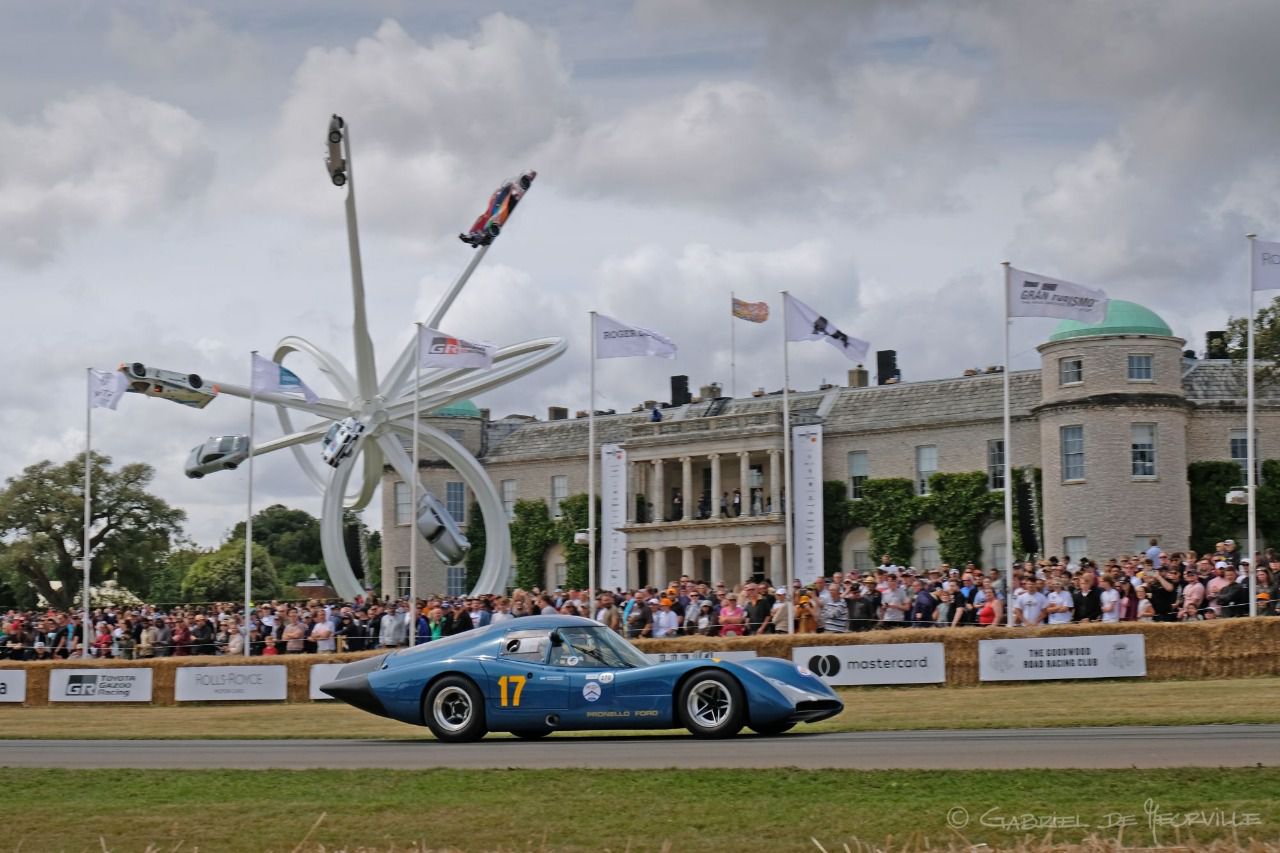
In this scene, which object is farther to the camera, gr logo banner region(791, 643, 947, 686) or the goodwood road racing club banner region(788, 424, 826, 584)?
the goodwood road racing club banner region(788, 424, 826, 584)

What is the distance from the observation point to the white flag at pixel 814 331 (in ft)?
131

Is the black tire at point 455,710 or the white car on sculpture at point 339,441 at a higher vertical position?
the white car on sculpture at point 339,441

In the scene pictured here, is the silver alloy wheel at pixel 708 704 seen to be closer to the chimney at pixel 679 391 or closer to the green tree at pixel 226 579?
the chimney at pixel 679 391

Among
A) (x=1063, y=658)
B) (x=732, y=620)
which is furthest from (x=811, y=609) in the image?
(x=1063, y=658)

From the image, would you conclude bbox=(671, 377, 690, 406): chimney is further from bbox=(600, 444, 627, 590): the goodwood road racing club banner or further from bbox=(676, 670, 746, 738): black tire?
bbox=(676, 670, 746, 738): black tire

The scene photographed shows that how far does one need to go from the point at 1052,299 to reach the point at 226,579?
96.8 meters

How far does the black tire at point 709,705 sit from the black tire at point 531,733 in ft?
6.71

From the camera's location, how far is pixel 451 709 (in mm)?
21125

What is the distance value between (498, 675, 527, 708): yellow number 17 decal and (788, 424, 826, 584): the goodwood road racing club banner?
58.1 metres

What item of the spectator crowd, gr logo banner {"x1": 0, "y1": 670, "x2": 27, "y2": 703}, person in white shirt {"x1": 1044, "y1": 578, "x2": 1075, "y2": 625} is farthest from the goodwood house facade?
person in white shirt {"x1": 1044, "y1": 578, "x2": 1075, "y2": 625}

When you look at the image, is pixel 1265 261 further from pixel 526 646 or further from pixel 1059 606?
pixel 526 646

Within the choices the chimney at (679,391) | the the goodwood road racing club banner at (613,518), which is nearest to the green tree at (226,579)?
the chimney at (679,391)

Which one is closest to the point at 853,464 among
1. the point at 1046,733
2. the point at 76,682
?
the point at 76,682

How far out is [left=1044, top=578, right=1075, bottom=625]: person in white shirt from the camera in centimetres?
3077
